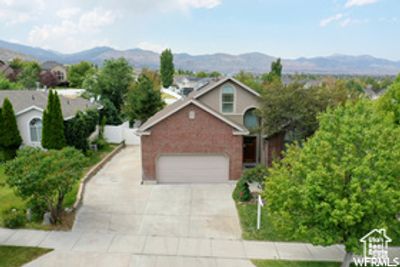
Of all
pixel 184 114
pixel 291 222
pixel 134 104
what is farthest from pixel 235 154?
pixel 134 104

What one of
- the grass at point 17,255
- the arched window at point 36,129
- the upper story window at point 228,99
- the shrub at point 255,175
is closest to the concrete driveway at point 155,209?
the shrub at point 255,175

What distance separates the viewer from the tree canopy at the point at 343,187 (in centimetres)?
843

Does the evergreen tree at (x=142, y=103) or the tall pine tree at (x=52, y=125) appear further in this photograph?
the evergreen tree at (x=142, y=103)

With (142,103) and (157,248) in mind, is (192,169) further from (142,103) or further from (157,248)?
(142,103)

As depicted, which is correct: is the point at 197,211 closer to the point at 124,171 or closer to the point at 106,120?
the point at 124,171

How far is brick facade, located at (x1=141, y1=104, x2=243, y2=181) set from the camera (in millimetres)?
17719

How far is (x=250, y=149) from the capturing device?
21.4m

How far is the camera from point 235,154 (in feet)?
59.3

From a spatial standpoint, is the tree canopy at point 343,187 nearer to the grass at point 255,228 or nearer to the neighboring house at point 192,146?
the grass at point 255,228

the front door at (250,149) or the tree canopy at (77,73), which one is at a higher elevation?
the tree canopy at (77,73)

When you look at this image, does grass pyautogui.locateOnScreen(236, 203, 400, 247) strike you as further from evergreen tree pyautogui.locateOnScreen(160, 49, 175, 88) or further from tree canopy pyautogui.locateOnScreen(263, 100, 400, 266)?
evergreen tree pyautogui.locateOnScreen(160, 49, 175, 88)

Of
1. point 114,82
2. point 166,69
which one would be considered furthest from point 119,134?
point 166,69

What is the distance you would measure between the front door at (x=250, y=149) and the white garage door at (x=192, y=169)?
3.56m

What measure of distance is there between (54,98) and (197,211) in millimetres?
12203
